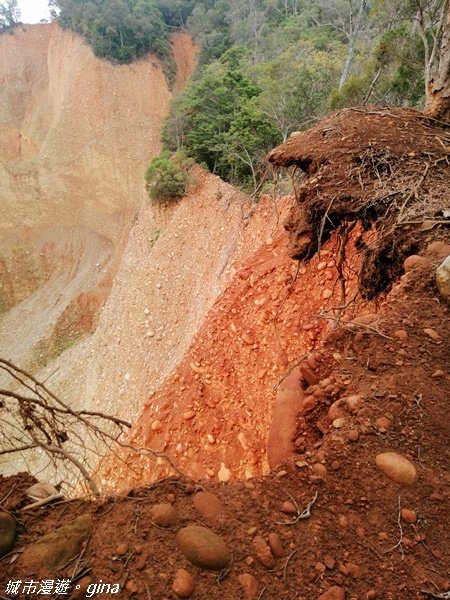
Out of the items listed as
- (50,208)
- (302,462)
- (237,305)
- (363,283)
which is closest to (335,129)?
(363,283)

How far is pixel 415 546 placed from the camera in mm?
1633

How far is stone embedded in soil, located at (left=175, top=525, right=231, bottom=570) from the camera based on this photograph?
154 centimetres

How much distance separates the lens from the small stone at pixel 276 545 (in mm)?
1609

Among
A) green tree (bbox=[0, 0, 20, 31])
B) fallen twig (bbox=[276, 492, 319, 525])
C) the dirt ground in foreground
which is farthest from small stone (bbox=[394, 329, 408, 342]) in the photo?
green tree (bbox=[0, 0, 20, 31])

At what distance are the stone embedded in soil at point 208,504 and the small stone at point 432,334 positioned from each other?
1.59 m

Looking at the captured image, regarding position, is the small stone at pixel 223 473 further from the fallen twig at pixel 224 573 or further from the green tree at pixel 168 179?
the green tree at pixel 168 179

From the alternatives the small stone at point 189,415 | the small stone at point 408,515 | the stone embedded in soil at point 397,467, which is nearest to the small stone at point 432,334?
the stone embedded in soil at point 397,467

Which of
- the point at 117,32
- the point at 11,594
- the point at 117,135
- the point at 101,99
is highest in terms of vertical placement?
the point at 117,32

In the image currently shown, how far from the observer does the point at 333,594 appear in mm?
1502

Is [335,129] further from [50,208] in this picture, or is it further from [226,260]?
[50,208]

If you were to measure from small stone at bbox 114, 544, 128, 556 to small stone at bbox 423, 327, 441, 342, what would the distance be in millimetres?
2023

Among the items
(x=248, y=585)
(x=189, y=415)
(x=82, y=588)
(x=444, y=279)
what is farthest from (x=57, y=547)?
(x=189, y=415)

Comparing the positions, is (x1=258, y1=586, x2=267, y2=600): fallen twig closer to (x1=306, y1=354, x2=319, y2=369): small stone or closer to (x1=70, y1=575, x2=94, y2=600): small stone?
(x1=70, y1=575, x2=94, y2=600): small stone

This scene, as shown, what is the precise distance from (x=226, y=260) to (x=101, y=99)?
1794 cm
